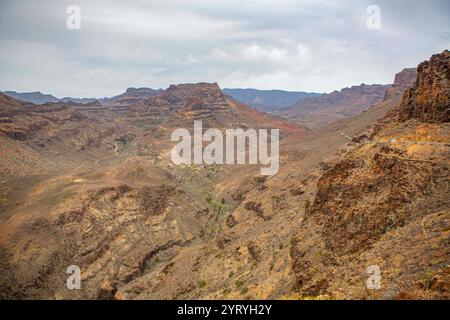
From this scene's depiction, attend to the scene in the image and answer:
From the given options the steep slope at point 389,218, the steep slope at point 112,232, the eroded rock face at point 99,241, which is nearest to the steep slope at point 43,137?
the steep slope at point 112,232

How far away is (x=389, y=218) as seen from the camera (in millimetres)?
23562

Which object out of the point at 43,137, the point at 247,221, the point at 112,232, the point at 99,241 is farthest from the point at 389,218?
the point at 43,137

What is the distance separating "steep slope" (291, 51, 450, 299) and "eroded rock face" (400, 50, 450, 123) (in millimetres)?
107

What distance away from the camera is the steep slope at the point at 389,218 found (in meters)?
17.1

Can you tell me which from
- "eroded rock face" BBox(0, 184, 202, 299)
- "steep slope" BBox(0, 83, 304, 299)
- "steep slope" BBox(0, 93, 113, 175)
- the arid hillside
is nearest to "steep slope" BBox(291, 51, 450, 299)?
the arid hillside

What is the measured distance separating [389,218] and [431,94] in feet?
53.6

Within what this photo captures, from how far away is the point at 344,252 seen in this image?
949 inches

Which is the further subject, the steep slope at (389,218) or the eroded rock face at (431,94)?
the eroded rock face at (431,94)

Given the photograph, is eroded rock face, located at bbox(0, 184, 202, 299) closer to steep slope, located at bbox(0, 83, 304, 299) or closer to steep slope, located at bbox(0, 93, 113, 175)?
steep slope, located at bbox(0, 83, 304, 299)

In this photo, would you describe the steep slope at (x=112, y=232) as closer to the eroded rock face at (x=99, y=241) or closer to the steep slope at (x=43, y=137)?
the eroded rock face at (x=99, y=241)

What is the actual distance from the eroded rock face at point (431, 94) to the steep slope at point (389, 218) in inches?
4.2

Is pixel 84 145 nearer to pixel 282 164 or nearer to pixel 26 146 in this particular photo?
pixel 26 146

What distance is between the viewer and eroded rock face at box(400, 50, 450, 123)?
31.7 metres
